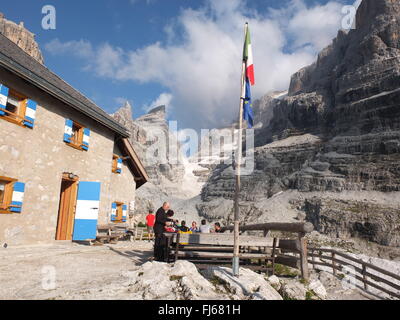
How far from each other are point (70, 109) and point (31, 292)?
9.41 m

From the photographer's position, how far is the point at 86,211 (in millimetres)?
12500

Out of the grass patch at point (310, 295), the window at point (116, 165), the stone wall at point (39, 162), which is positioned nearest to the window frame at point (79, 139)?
the stone wall at point (39, 162)

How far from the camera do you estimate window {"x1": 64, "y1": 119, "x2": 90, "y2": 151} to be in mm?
11992

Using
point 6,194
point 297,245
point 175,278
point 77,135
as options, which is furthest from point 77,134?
point 297,245

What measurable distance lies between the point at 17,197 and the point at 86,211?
3280 millimetres

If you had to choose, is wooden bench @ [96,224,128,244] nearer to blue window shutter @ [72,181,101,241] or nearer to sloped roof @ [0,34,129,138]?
blue window shutter @ [72,181,101,241]

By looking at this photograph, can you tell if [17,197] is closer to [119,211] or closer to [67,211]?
[67,211]

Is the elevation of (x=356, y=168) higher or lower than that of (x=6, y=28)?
lower

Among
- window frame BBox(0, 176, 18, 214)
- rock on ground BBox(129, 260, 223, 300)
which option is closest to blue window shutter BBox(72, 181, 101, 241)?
window frame BBox(0, 176, 18, 214)

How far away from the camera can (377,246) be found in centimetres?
3108

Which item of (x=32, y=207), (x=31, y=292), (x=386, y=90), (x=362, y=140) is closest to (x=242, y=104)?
(x=31, y=292)

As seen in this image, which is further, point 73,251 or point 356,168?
point 356,168

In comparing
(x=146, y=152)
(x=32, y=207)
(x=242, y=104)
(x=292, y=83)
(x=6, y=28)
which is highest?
(x=292, y=83)
